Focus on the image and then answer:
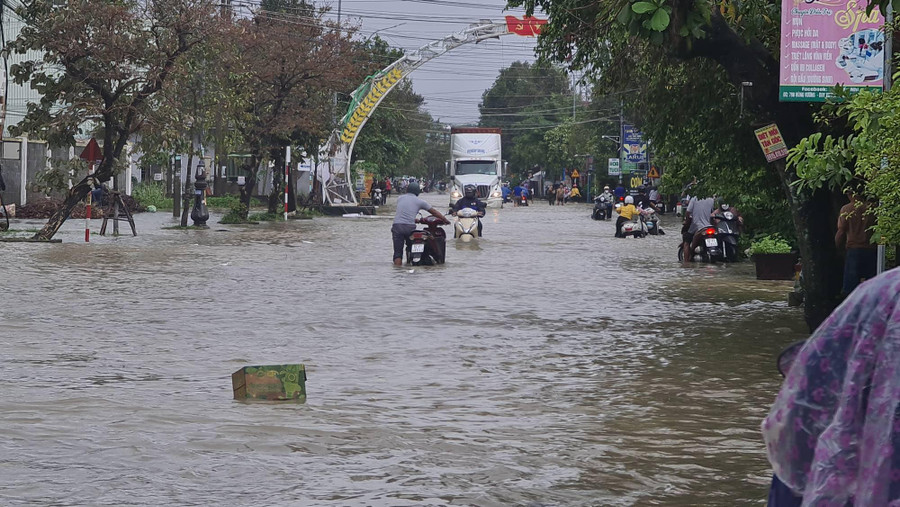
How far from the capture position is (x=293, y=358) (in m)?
11.8

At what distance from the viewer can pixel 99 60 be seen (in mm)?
29531

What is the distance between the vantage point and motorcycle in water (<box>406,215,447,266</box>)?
24.2m

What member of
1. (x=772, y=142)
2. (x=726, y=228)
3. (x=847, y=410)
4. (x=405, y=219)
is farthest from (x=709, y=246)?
(x=847, y=410)

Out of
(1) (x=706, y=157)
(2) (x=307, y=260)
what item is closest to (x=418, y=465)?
(1) (x=706, y=157)

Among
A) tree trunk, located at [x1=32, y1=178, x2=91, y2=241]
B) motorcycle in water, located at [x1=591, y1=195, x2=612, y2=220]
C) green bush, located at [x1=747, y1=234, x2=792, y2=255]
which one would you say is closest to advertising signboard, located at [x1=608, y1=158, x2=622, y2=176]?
motorcycle in water, located at [x1=591, y1=195, x2=612, y2=220]

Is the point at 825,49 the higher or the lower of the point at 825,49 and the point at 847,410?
the higher

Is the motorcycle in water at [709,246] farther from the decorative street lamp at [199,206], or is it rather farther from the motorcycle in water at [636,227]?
the decorative street lamp at [199,206]

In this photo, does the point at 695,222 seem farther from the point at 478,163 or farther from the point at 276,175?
the point at 478,163

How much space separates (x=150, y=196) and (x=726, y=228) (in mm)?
35253

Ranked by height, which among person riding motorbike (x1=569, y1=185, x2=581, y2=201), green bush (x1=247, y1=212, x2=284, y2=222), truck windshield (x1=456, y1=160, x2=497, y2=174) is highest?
truck windshield (x1=456, y1=160, x2=497, y2=174)

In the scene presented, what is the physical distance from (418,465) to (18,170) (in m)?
42.0

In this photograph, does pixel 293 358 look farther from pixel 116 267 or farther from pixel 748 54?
pixel 116 267

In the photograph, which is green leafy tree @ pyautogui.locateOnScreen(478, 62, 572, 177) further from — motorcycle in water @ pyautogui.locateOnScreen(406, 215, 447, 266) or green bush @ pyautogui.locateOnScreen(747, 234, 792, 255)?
green bush @ pyautogui.locateOnScreen(747, 234, 792, 255)

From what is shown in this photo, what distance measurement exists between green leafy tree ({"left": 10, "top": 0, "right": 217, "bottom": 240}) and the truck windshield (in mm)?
39927
